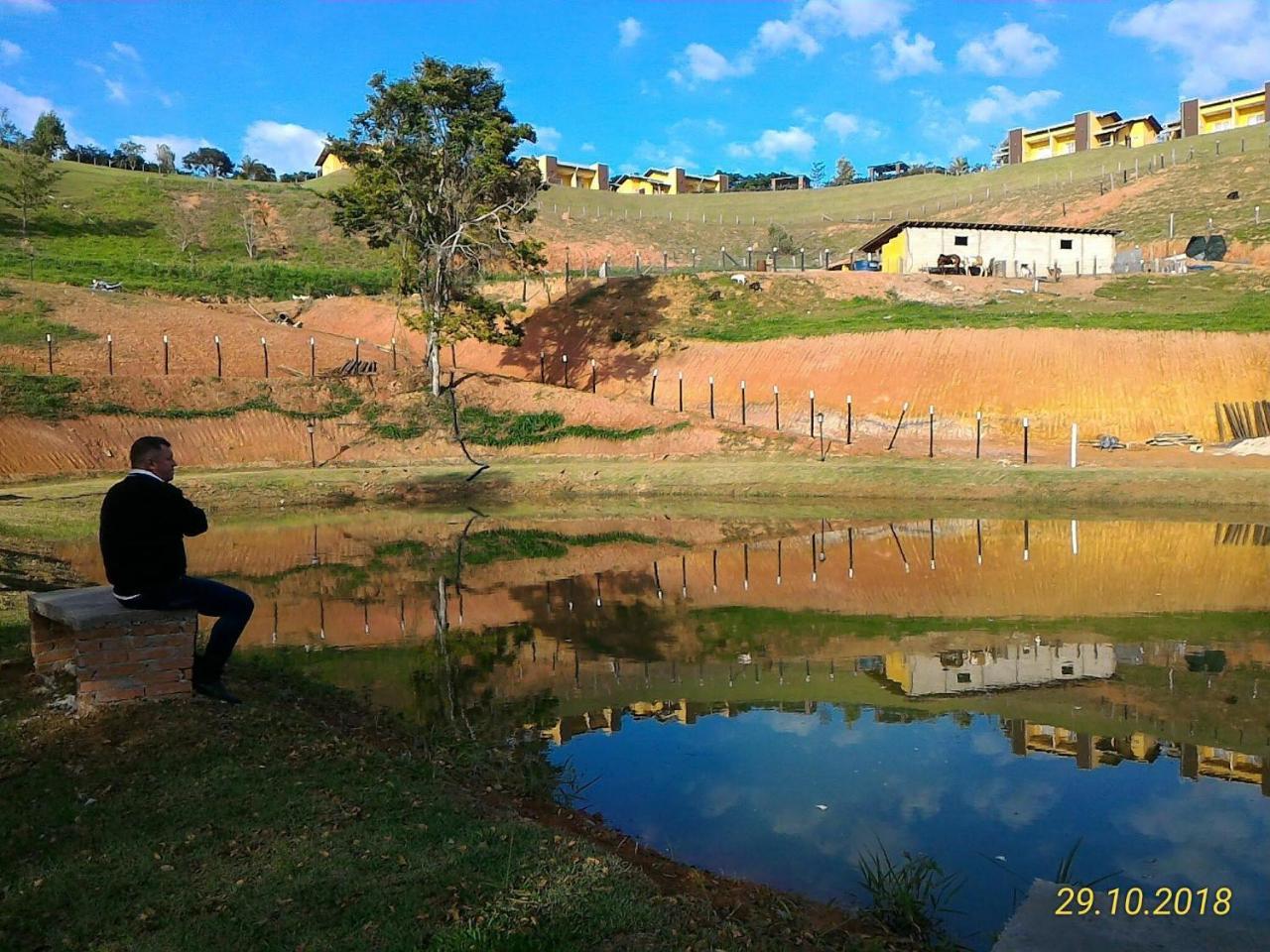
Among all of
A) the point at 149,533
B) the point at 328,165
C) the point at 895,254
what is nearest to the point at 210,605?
the point at 149,533

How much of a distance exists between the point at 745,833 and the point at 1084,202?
8879cm

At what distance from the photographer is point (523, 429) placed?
4197cm

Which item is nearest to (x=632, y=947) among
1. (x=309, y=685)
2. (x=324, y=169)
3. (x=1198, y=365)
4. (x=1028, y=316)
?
(x=309, y=685)

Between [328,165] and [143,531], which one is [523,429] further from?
[328,165]

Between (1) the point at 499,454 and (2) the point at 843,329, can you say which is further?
(2) the point at 843,329

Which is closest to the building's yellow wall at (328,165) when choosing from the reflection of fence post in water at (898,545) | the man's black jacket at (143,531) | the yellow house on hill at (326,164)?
the yellow house on hill at (326,164)

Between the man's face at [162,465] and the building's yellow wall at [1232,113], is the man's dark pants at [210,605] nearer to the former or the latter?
the man's face at [162,465]

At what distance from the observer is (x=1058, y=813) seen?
Answer: 8.30 m

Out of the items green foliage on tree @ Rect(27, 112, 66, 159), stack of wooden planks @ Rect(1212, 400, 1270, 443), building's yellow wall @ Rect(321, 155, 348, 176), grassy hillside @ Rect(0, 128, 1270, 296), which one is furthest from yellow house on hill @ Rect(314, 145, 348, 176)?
stack of wooden planks @ Rect(1212, 400, 1270, 443)

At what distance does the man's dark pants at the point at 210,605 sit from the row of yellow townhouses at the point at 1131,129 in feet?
393

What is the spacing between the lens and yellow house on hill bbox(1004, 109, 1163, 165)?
370ft

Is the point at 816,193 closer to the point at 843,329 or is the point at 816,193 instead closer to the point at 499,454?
the point at 843,329

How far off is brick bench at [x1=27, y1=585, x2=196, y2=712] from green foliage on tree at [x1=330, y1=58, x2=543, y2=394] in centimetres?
3550

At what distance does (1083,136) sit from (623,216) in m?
58.9
